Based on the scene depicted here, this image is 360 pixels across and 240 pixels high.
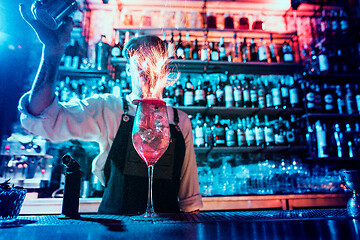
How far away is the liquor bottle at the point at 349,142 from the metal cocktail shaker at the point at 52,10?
3163 mm

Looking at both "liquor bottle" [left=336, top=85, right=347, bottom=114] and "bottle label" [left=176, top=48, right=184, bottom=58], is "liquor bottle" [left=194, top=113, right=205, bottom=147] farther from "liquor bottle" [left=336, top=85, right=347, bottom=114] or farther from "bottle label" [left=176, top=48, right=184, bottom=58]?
"liquor bottle" [left=336, top=85, right=347, bottom=114]

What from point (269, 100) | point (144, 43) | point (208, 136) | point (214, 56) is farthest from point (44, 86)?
point (269, 100)

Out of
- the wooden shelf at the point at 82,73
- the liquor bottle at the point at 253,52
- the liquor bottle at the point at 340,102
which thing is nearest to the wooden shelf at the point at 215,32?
the liquor bottle at the point at 253,52

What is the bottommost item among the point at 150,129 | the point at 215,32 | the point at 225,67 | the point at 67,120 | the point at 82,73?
the point at 150,129

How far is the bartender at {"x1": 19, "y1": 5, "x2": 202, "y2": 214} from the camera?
4.02ft

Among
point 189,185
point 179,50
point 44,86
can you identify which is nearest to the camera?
point 44,86

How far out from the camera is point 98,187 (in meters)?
2.52

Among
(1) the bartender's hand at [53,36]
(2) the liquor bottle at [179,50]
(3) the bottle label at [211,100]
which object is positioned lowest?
(1) the bartender's hand at [53,36]

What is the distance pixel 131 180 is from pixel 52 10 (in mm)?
794

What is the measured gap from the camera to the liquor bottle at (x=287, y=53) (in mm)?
3158

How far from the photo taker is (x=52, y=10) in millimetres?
863

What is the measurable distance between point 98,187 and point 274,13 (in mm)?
3158

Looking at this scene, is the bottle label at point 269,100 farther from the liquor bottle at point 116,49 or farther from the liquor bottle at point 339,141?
the liquor bottle at point 116,49

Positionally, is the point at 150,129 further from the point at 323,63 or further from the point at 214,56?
the point at 323,63
